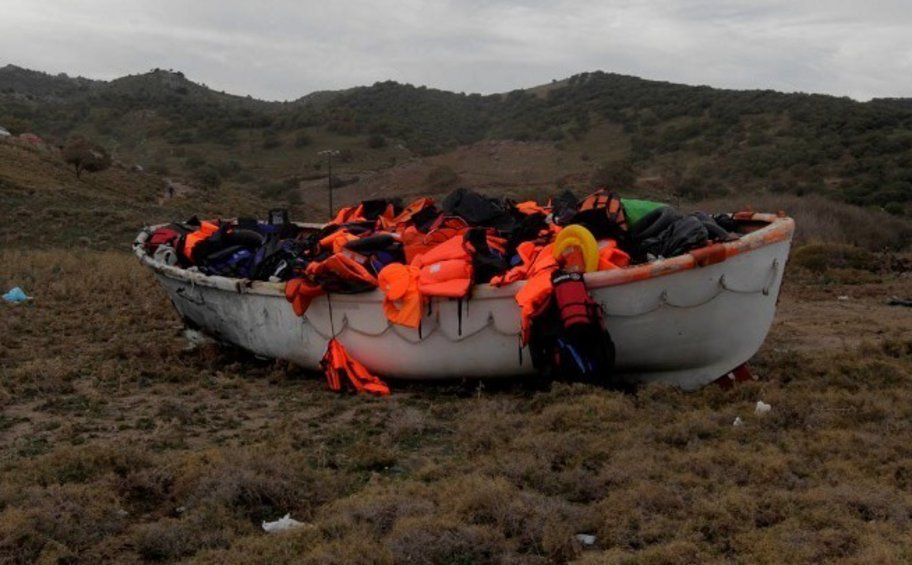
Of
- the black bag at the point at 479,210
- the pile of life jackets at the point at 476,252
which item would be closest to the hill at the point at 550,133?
the black bag at the point at 479,210

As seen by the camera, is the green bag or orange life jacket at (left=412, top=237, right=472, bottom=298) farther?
the green bag

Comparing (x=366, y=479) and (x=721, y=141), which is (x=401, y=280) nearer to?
(x=366, y=479)

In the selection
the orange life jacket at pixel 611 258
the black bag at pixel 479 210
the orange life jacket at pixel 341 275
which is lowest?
the orange life jacket at pixel 341 275

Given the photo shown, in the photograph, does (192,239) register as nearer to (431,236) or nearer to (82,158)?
(431,236)

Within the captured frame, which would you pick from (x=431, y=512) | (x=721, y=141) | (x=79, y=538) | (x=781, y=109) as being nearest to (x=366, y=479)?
(x=431, y=512)

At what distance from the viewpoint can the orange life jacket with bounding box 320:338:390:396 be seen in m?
6.07

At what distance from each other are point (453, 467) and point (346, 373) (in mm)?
2129

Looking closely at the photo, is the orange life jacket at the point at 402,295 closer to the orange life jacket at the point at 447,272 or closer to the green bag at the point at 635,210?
the orange life jacket at the point at 447,272

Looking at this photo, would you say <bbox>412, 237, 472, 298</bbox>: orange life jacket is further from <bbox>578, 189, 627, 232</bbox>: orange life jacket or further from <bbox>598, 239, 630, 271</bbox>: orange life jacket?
<bbox>578, 189, 627, 232</bbox>: orange life jacket

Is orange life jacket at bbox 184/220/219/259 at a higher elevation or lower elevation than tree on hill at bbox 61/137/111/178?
lower

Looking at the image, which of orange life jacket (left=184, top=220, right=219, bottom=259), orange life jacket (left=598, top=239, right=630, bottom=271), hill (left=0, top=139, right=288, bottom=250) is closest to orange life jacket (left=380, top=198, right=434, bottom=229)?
orange life jacket (left=184, top=220, right=219, bottom=259)

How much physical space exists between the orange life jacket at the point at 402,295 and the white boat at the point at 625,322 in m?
0.11

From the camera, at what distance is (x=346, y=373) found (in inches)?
241

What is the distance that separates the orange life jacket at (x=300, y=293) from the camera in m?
6.15
